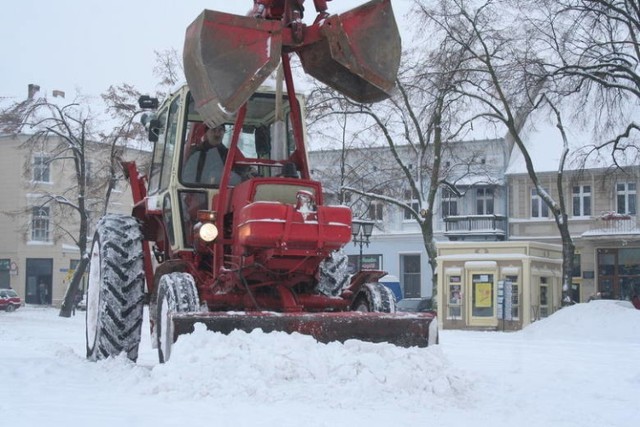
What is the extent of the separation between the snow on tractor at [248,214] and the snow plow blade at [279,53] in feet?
0.04

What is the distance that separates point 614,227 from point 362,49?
3655cm

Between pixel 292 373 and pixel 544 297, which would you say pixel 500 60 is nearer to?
pixel 544 297

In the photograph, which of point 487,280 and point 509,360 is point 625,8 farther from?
point 509,360

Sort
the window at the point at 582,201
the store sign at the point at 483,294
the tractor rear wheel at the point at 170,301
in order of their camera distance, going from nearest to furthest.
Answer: the tractor rear wheel at the point at 170,301 → the store sign at the point at 483,294 → the window at the point at 582,201

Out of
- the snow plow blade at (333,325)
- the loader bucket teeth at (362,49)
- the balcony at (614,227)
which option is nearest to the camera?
the snow plow blade at (333,325)

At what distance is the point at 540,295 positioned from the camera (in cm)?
3092

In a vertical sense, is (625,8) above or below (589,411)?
above

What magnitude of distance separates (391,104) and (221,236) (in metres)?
22.4

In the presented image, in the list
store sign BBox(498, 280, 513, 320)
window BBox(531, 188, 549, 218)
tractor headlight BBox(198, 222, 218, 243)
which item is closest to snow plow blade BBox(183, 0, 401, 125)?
tractor headlight BBox(198, 222, 218, 243)

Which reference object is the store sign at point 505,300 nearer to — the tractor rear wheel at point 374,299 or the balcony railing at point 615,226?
the balcony railing at point 615,226

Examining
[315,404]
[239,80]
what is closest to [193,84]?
[239,80]

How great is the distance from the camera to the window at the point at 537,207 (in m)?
44.2

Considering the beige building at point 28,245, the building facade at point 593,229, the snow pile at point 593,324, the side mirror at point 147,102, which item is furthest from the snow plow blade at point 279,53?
the beige building at point 28,245

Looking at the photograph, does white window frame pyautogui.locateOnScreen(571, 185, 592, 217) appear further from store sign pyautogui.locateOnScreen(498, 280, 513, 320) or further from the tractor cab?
the tractor cab
